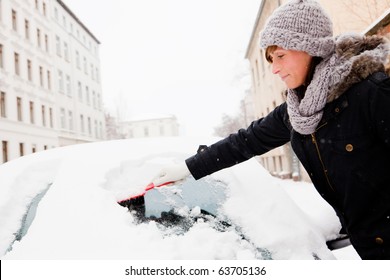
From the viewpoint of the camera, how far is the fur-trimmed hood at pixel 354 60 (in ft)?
4.97

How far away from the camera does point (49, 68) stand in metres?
26.3

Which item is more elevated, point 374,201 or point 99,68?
point 99,68

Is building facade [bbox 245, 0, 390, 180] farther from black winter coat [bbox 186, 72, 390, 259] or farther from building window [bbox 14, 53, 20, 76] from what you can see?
building window [bbox 14, 53, 20, 76]

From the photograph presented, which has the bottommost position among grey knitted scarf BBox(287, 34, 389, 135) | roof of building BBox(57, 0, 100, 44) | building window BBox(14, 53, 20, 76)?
grey knitted scarf BBox(287, 34, 389, 135)

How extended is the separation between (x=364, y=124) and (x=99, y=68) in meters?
40.6

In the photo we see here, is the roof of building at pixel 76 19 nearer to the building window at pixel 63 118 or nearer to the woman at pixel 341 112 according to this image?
the building window at pixel 63 118

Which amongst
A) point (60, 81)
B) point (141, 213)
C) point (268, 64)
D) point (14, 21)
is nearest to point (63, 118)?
point (60, 81)

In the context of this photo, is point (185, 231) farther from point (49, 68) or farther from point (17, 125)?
point (49, 68)

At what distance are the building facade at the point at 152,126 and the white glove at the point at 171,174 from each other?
80.1 metres

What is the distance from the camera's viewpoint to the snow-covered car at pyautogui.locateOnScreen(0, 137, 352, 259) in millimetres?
1557

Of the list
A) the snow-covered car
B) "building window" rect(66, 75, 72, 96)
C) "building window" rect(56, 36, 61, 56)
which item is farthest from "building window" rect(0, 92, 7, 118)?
the snow-covered car

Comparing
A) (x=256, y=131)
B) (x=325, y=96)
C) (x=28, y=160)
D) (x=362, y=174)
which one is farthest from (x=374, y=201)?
(x=28, y=160)

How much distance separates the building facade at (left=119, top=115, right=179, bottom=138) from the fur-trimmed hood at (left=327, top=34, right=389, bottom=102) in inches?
3185

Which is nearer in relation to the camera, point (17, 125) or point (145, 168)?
point (145, 168)
